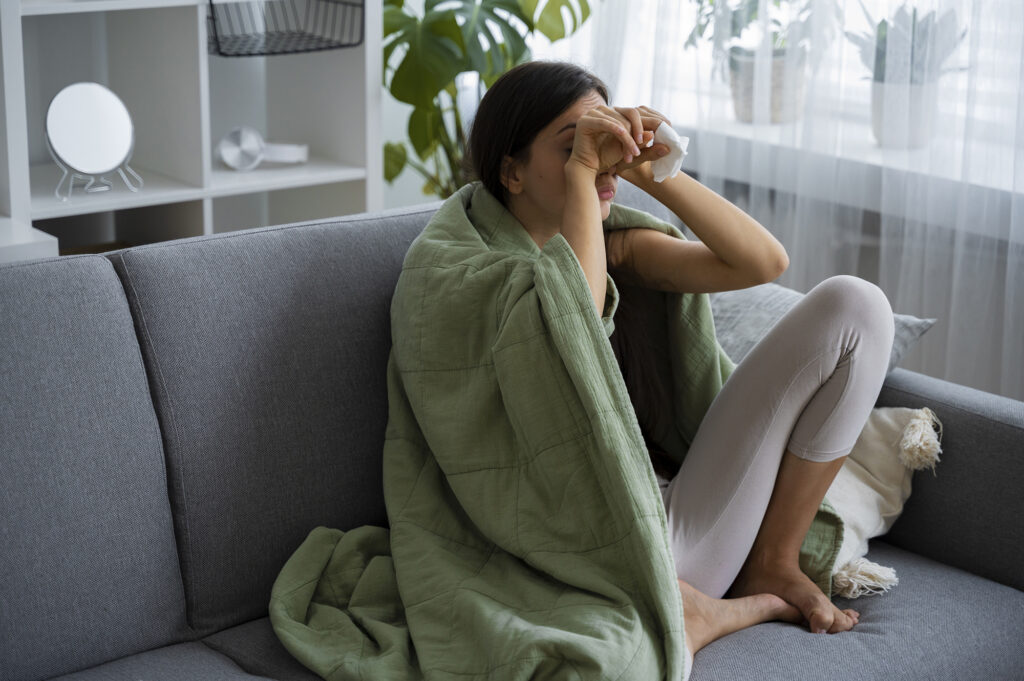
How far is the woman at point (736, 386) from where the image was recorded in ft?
A: 4.98

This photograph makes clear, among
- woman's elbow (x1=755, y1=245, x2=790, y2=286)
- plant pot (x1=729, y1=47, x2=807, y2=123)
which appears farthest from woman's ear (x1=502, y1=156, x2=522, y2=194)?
plant pot (x1=729, y1=47, x2=807, y2=123)

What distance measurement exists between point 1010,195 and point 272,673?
5.66ft

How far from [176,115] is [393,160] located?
0.80 metres

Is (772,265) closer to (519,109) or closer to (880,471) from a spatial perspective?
(880,471)

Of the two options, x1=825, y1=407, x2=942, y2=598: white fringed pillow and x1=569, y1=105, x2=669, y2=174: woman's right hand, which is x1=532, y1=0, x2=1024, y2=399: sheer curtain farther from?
x1=569, y1=105, x2=669, y2=174: woman's right hand

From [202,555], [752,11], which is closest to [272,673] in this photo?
[202,555]

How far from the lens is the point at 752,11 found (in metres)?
2.68

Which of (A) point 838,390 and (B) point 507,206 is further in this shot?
(B) point 507,206

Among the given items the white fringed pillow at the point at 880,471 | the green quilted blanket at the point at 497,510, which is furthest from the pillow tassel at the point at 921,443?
the green quilted blanket at the point at 497,510

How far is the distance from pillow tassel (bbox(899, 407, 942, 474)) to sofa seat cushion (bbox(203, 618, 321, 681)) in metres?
0.93

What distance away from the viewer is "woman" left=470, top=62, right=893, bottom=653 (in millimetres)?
1517

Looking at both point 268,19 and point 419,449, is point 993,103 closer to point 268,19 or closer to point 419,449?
point 419,449

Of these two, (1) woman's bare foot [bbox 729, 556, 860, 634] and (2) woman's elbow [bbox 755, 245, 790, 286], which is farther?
(2) woman's elbow [bbox 755, 245, 790, 286]

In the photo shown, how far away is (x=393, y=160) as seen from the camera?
10.6 ft
